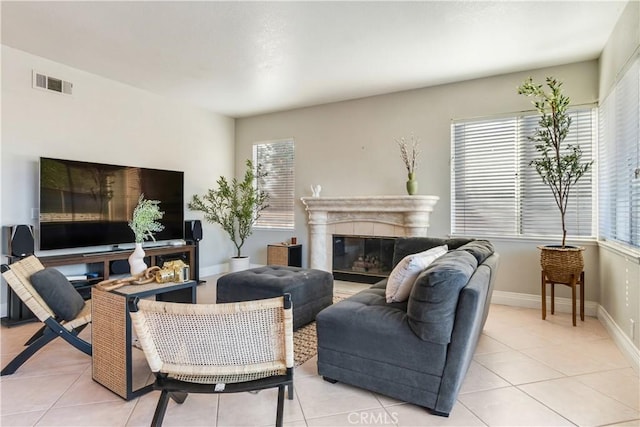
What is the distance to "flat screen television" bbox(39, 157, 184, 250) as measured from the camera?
11.9 ft

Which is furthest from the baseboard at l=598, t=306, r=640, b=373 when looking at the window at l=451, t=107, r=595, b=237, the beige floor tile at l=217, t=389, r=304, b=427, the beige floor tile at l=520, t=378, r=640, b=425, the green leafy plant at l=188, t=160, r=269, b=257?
the green leafy plant at l=188, t=160, r=269, b=257

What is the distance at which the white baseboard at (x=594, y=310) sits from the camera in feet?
8.22

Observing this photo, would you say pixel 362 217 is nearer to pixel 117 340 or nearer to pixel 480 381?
pixel 480 381

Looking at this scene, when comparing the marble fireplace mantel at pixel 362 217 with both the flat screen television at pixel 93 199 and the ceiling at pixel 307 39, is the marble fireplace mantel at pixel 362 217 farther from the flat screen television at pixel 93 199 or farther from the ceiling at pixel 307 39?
the flat screen television at pixel 93 199

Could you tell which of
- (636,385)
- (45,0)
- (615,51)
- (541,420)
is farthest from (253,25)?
(636,385)

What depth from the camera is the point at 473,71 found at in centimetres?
399

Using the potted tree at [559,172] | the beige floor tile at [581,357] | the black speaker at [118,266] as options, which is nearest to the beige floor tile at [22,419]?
the black speaker at [118,266]

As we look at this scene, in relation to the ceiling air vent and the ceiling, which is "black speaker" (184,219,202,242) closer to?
the ceiling

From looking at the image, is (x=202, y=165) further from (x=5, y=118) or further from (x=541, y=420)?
(x=541, y=420)

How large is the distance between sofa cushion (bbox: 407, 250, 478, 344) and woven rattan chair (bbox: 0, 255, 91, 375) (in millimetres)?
2107

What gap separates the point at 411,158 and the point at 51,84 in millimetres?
4185

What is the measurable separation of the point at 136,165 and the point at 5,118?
54.8 inches

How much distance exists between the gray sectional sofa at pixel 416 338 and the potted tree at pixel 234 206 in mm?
3454

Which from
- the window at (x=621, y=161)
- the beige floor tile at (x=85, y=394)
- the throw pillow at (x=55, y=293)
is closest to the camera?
the beige floor tile at (x=85, y=394)
